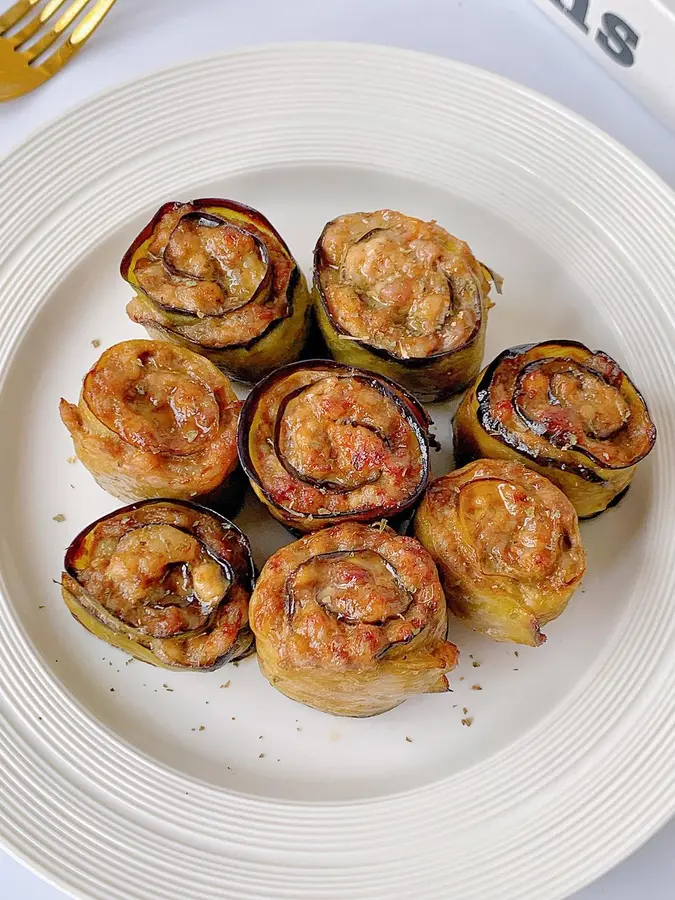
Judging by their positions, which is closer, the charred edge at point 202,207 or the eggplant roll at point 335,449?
the eggplant roll at point 335,449

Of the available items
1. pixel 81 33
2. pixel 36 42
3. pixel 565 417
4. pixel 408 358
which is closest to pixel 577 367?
pixel 565 417

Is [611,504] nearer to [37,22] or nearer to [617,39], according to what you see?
[617,39]

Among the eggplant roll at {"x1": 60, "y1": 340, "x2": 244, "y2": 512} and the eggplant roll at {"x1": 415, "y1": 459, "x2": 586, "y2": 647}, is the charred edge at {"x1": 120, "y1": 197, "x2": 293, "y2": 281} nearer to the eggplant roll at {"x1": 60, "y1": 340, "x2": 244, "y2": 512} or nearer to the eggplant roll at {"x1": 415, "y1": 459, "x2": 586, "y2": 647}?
the eggplant roll at {"x1": 60, "y1": 340, "x2": 244, "y2": 512}

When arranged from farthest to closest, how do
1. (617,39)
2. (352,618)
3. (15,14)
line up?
(15,14) → (617,39) → (352,618)

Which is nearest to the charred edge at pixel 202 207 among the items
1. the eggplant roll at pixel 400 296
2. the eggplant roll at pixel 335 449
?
the eggplant roll at pixel 400 296

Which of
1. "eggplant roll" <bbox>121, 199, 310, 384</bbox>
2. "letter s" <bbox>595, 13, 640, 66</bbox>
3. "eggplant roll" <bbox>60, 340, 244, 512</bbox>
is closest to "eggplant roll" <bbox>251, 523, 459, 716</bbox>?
"eggplant roll" <bbox>60, 340, 244, 512</bbox>

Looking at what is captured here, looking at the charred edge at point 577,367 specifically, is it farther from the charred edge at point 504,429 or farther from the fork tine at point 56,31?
the fork tine at point 56,31
